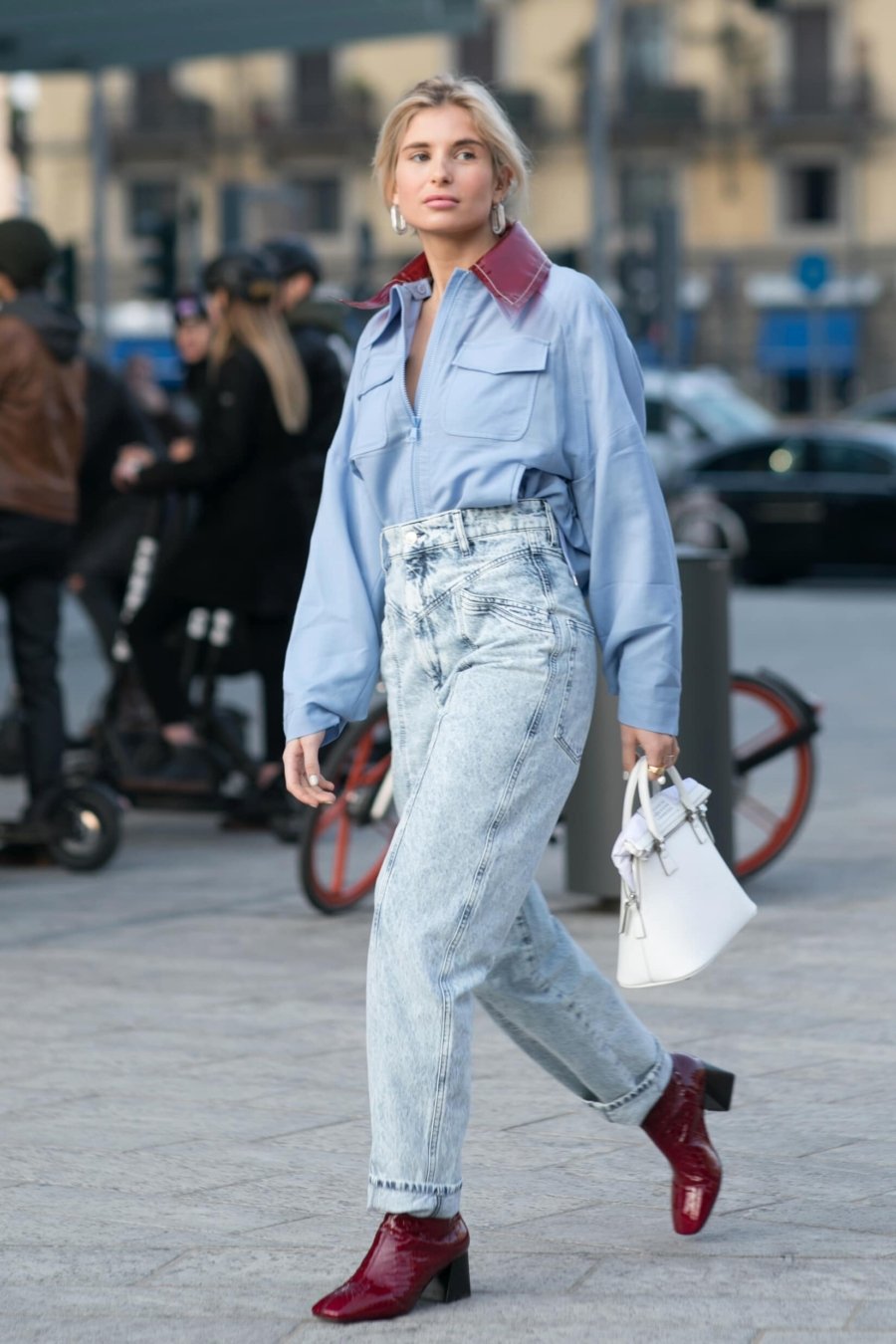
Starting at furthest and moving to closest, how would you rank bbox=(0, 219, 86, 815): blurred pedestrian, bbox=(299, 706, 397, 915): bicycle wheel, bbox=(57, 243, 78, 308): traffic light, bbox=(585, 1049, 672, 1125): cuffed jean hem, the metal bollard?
bbox=(57, 243, 78, 308): traffic light, bbox=(0, 219, 86, 815): blurred pedestrian, bbox=(299, 706, 397, 915): bicycle wheel, the metal bollard, bbox=(585, 1049, 672, 1125): cuffed jean hem

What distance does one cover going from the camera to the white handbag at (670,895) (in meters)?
3.89

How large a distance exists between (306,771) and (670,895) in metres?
0.57

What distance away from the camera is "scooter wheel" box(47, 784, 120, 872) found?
26.6 feet

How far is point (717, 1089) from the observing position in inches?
166

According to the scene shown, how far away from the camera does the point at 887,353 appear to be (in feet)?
187

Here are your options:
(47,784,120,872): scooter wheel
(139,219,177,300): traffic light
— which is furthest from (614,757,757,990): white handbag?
(139,219,177,300): traffic light

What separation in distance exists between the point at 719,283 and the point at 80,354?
4943 centimetres

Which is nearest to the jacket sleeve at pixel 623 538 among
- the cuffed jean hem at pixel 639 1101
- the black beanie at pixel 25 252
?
the cuffed jean hem at pixel 639 1101

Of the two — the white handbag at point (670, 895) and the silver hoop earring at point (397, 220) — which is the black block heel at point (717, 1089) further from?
the silver hoop earring at point (397, 220)

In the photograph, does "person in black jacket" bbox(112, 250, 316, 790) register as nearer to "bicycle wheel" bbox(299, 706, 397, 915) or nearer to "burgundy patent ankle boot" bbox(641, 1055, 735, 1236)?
"bicycle wheel" bbox(299, 706, 397, 915)

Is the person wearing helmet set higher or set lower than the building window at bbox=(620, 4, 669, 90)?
lower

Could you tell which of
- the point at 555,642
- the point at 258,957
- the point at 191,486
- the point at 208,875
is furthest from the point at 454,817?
the point at 191,486

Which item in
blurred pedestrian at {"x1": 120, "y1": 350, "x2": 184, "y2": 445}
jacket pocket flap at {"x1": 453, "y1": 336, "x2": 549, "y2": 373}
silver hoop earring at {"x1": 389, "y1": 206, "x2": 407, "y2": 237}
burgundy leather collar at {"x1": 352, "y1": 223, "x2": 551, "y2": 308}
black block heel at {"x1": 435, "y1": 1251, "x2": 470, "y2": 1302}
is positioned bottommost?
blurred pedestrian at {"x1": 120, "y1": 350, "x2": 184, "y2": 445}

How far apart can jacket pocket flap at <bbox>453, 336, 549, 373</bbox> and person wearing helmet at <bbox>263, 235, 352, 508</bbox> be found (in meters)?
4.81
